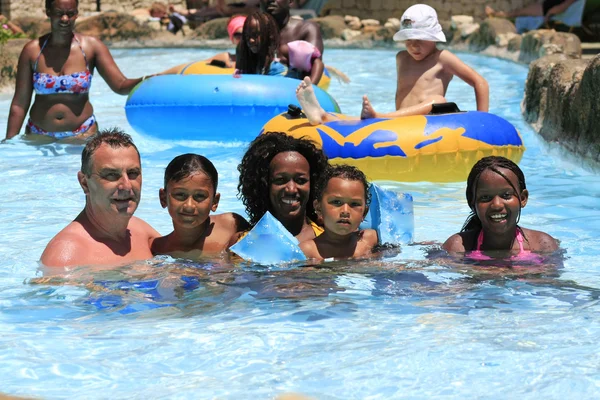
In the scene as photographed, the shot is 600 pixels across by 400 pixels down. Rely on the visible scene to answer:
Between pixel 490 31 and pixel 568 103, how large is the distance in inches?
362

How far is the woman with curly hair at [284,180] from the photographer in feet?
14.9

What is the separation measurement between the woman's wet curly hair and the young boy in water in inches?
80.4

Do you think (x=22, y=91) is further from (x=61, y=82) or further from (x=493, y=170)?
(x=493, y=170)

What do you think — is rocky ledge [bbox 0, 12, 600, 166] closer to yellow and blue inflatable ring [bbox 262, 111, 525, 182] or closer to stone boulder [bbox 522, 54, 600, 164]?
stone boulder [bbox 522, 54, 600, 164]

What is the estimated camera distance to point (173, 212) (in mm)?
4344

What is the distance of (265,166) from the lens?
4727 mm

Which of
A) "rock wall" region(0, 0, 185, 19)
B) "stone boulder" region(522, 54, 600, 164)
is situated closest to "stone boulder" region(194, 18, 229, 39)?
"rock wall" region(0, 0, 185, 19)

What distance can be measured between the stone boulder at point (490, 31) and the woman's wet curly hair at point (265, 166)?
11836 millimetres

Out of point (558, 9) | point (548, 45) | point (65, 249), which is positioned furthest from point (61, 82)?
point (558, 9)

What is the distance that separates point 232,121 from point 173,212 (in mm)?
3949

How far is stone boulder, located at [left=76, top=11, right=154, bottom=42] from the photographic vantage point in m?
20.7

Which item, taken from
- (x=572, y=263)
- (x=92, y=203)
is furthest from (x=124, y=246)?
(x=572, y=263)

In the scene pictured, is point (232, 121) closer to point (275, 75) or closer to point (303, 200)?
point (275, 75)

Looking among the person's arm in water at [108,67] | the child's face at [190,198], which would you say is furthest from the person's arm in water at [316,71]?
the child's face at [190,198]
